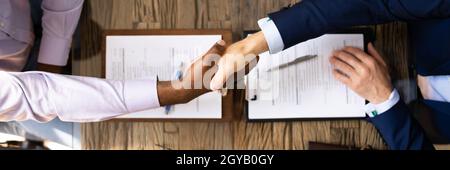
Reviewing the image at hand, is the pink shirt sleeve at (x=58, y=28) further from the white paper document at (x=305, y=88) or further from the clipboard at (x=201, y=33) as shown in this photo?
the white paper document at (x=305, y=88)

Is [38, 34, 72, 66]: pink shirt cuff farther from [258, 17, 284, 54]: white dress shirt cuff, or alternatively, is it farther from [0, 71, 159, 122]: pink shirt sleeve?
[258, 17, 284, 54]: white dress shirt cuff

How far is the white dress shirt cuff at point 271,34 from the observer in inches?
28.3

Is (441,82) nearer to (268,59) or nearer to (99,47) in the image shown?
(268,59)

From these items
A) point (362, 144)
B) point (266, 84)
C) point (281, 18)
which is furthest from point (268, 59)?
point (362, 144)

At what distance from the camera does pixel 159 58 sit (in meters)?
0.88

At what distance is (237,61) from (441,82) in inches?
16.3

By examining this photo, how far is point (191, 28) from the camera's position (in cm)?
90

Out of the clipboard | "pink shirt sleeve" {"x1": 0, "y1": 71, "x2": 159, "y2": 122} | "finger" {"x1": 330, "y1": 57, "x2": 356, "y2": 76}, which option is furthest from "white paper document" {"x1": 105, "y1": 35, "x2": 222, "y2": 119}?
"finger" {"x1": 330, "y1": 57, "x2": 356, "y2": 76}

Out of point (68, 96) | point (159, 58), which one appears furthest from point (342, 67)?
point (68, 96)

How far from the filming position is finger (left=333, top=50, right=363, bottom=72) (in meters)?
0.82

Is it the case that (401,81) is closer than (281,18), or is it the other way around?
(281,18)

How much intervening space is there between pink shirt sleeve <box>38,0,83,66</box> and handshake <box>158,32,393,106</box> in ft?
0.87

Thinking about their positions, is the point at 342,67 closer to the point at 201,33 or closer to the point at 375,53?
the point at 375,53

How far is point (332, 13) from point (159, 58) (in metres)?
0.36
